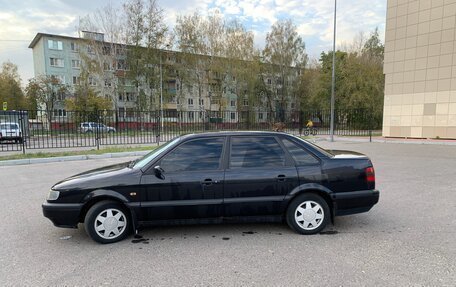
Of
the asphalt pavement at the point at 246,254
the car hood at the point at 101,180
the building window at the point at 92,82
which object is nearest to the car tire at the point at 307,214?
the asphalt pavement at the point at 246,254

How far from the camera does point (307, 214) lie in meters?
4.15

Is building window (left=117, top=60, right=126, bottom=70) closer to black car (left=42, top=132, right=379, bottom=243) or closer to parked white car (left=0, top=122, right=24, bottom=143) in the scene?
parked white car (left=0, top=122, right=24, bottom=143)

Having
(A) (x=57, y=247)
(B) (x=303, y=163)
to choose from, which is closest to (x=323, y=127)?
(B) (x=303, y=163)

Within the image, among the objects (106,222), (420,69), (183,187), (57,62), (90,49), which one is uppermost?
(57,62)

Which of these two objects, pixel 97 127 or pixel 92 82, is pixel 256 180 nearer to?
pixel 97 127

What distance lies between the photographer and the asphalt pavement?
3.02 m

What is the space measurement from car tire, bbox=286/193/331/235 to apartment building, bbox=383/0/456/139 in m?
21.9

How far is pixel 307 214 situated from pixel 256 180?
3.08 feet

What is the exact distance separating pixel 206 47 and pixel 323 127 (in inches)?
826

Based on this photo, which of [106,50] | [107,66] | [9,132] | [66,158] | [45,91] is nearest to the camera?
[66,158]

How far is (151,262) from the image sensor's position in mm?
3398

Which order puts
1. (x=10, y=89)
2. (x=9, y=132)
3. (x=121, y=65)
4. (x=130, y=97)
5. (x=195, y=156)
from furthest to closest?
(x=130, y=97)
(x=10, y=89)
(x=121, y=65)
(x=9, y=132)
(x=195, y=156)

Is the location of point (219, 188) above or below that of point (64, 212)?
above

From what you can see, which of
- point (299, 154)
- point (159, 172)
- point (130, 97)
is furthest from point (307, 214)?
point (130, 97)
